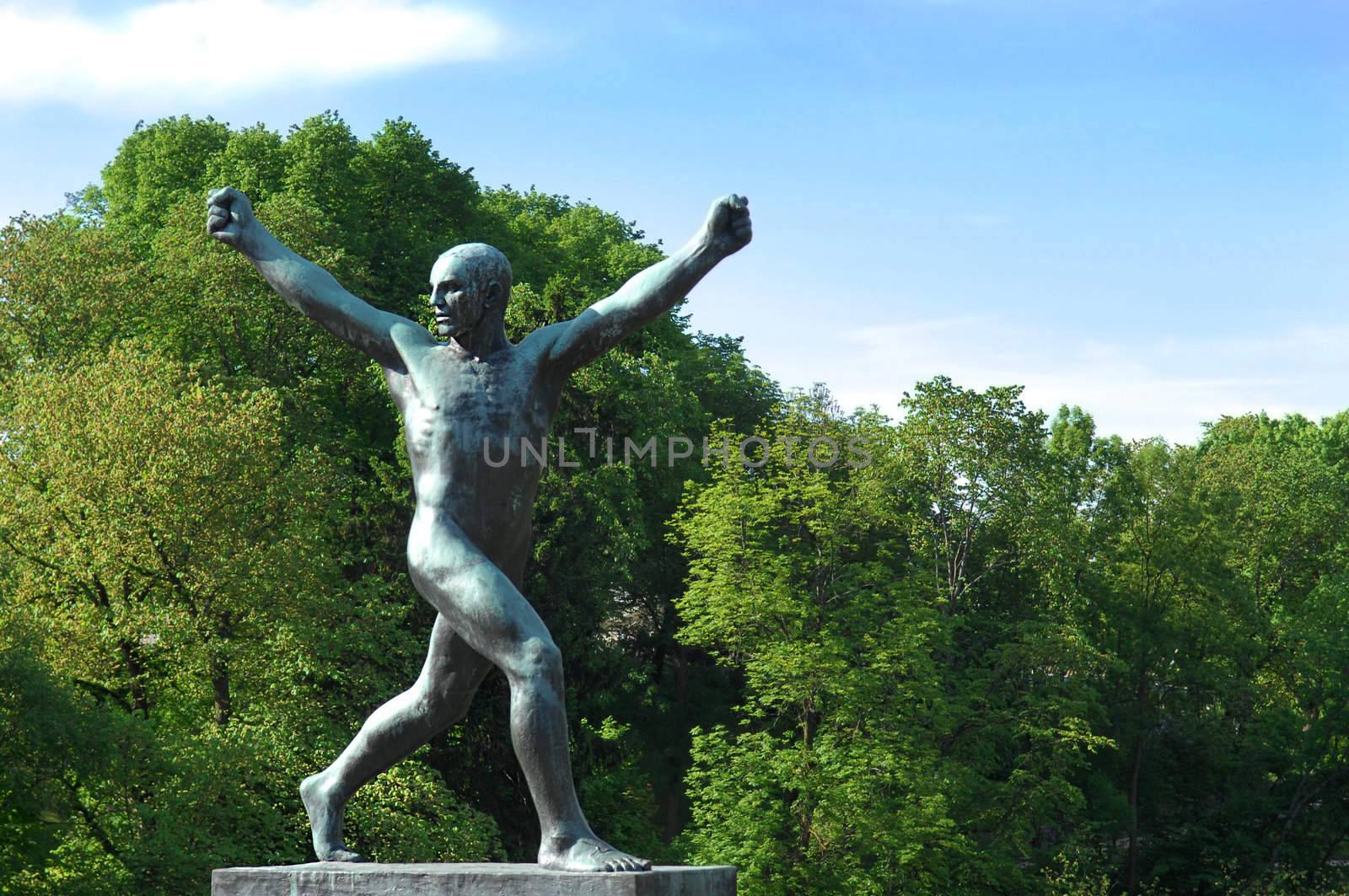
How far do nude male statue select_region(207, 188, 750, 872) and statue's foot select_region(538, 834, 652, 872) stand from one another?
0.38m

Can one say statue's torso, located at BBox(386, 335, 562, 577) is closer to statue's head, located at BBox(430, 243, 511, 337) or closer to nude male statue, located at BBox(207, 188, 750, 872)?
nude male statue, located at BBox(207, 188, 750, 872)

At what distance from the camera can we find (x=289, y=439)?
96.2 feet

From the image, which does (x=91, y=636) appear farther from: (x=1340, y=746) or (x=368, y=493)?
(x=1340, y=746)

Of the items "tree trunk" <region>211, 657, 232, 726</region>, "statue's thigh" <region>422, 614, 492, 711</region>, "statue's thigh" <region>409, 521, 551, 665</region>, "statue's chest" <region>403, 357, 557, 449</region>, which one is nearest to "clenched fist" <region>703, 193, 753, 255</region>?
"statue's chest" <region>403, 357, 557, 449</region>

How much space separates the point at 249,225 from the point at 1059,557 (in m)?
28.1

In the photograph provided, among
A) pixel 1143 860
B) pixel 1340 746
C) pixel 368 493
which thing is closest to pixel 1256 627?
pixel 1340 746

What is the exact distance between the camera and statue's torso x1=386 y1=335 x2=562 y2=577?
7293 mm

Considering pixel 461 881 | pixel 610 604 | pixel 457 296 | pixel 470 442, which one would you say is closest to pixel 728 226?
pixel 457 296

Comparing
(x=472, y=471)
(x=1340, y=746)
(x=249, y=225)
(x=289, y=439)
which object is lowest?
(x=1340, y=746)

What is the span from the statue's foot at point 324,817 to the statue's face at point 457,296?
1999mm

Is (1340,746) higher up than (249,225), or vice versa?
(249,225)

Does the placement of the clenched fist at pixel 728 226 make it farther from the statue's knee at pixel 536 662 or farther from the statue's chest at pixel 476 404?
the statue's knee at pixel 536 662

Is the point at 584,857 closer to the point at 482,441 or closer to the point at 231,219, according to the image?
the point at 482,441

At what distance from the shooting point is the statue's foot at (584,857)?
6.43 m
